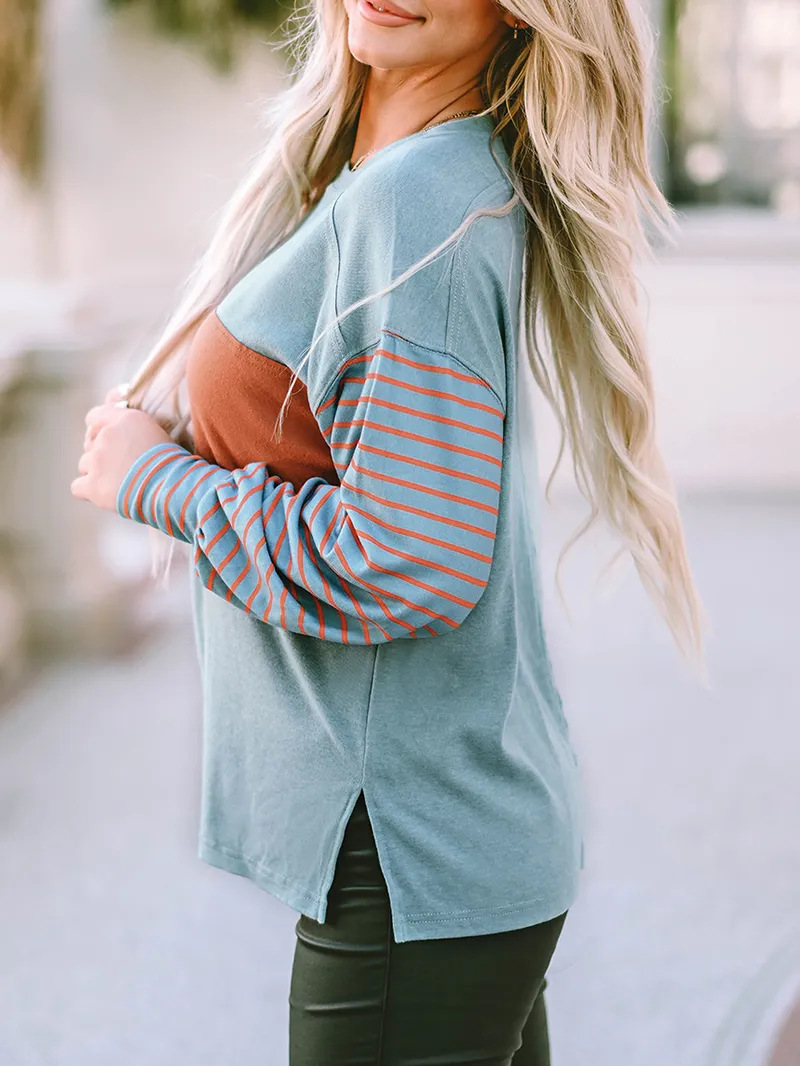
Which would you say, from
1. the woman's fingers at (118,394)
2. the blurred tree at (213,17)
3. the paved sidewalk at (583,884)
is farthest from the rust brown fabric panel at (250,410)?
the blurred tree at (213,17)

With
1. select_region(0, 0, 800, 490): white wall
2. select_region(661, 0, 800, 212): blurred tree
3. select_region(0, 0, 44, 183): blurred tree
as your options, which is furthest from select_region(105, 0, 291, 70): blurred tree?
select_region(661, 0, 800, 212): blurred tree

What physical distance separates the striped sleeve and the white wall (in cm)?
381

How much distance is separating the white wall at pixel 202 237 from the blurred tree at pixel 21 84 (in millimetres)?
199

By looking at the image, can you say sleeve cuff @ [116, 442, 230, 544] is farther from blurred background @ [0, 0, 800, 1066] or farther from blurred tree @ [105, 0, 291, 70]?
blurred tree @ [105, 0, 291, 70]

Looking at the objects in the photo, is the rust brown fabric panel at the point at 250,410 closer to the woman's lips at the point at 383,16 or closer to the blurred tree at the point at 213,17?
the woman's lips at the point at 383,16

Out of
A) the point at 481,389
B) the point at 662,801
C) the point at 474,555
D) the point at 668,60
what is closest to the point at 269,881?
the point at 474,555

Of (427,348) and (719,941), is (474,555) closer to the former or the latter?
(427,348)

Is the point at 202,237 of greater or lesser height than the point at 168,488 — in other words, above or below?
below

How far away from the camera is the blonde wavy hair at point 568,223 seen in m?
0.88

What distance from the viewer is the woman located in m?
0.84

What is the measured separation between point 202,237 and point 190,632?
5.62 ft

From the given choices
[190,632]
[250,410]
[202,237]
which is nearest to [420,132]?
[250,410]

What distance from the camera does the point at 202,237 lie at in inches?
181

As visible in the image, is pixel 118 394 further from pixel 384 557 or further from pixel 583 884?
pixel 583 884
